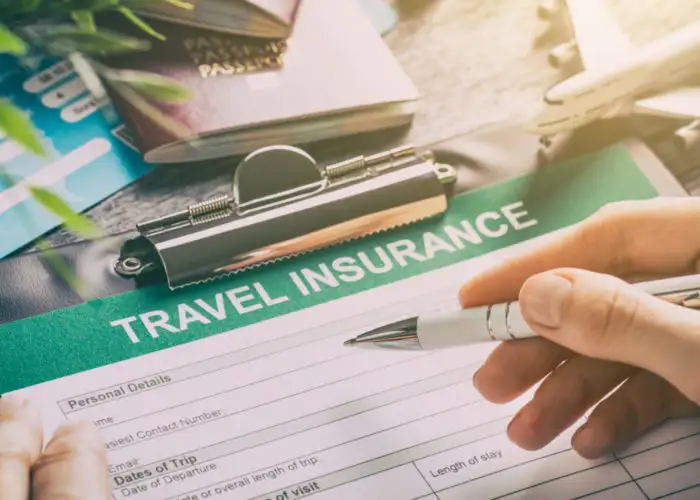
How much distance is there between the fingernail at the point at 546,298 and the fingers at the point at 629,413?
7cm

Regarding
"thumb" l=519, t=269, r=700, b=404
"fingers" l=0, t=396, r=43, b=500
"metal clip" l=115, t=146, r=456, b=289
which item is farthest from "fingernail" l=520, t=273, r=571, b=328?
"fingers" l=0, t=396, r=43, b=500

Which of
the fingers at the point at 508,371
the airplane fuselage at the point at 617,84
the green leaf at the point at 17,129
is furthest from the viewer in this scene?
the airplane fuselage at the point at 617,84

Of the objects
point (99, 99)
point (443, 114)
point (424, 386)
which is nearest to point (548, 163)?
point (443, 114)

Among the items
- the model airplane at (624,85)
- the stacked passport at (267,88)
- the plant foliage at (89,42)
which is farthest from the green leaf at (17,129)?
the model airplane at (624,85)

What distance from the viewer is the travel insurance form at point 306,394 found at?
1.38ft

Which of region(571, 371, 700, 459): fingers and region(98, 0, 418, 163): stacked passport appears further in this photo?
region(98, 0, 418, 163): stacked passport

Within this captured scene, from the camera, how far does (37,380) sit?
444 mm

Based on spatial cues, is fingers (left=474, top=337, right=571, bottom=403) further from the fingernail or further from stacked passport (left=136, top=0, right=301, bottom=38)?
stacked passport (left=136, top=0, right=301, bottom=38)

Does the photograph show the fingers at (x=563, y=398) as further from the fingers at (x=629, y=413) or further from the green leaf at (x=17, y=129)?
the green leaf at (x=17, y=129)

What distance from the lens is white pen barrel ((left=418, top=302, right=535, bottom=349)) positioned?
431 mm

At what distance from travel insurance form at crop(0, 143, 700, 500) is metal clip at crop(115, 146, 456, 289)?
11 mm

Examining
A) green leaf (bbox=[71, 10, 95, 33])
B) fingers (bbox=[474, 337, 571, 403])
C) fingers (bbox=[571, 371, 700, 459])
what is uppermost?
green leaf (bbox=[71, 10, 95, 33])

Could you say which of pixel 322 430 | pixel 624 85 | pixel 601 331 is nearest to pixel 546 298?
pixel 601 331

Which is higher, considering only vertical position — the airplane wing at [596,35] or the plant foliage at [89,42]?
A: the plant foliage at [89,42]
